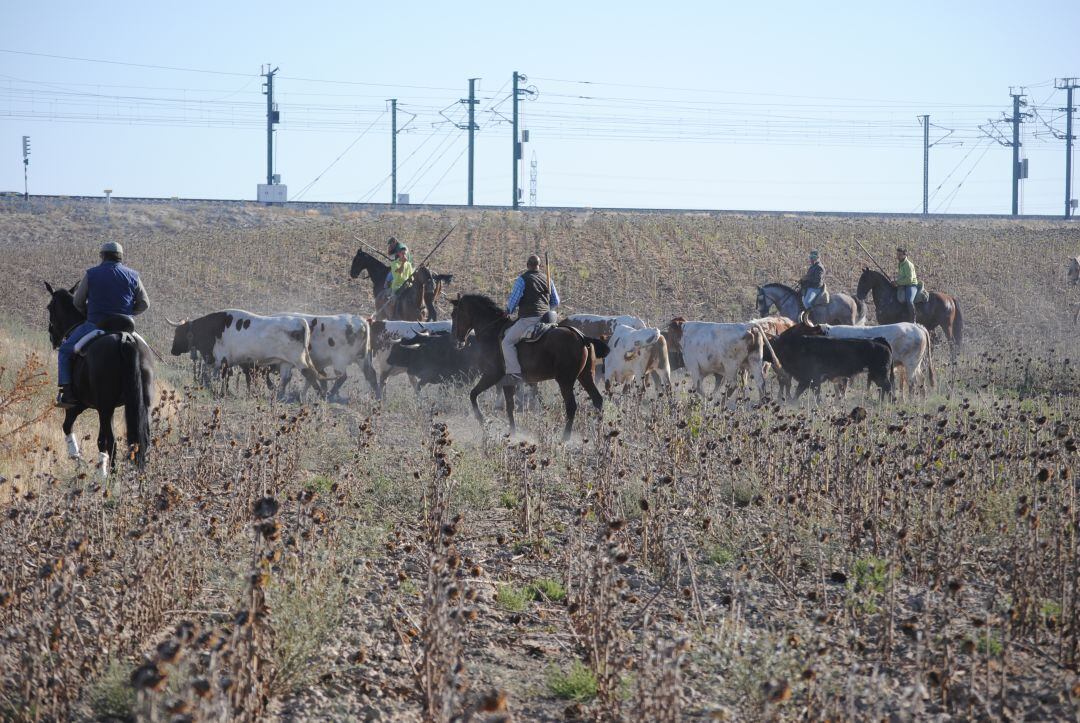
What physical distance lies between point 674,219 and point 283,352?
109 feet

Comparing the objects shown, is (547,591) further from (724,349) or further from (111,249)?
(724,349)

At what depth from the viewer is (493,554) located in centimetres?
766

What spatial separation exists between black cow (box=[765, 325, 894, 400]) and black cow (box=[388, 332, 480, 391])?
4708mm

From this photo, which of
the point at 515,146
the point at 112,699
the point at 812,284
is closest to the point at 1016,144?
the point at 515,146

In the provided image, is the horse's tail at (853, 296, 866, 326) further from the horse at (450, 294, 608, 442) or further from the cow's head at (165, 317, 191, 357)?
the cow's head at (165, 317, 191, 357)

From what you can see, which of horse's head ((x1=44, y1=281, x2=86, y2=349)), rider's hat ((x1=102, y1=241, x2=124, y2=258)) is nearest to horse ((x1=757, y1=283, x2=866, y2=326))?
horse's head ((x1=44, y1=281, x2=86, y2=349))

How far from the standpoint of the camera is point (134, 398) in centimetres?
909

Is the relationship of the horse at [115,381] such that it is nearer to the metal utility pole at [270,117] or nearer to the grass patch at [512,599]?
the grass patch at [512,599]

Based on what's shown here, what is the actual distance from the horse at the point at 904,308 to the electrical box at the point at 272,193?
36599mm

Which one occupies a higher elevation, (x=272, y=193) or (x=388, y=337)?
(x=272, y=193)

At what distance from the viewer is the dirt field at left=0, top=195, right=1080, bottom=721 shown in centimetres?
436

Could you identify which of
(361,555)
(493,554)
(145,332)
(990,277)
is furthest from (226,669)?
(990,277)

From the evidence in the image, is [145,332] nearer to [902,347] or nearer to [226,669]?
[902,347]

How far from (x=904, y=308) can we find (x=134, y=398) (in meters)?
17.5
